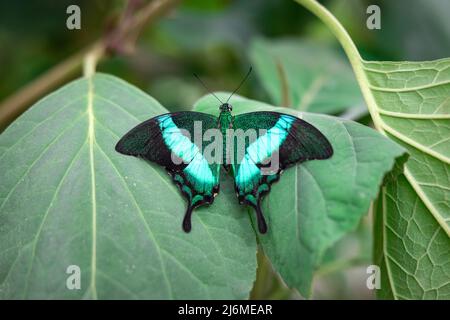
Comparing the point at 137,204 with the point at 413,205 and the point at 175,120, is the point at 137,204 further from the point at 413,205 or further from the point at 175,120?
the point at 413,205

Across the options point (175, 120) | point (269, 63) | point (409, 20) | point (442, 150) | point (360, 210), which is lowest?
point (360, 210)

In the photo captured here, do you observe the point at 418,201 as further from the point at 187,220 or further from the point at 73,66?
the point at 73,66

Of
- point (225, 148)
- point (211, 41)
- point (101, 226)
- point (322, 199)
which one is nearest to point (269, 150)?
point (225, 148)

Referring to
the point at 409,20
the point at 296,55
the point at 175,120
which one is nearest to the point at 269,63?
the point at 296,55

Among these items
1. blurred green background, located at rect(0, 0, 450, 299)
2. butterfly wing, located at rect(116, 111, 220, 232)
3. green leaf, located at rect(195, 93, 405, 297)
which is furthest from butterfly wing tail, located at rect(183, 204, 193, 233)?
blurred green background, located at rect(0, 0, 450, 299)

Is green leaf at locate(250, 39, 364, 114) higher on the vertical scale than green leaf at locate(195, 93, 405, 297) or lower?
higher

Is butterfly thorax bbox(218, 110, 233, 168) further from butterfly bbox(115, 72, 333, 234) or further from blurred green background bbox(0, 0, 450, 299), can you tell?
blurred green background bbox(0, 0, 450, 299)
